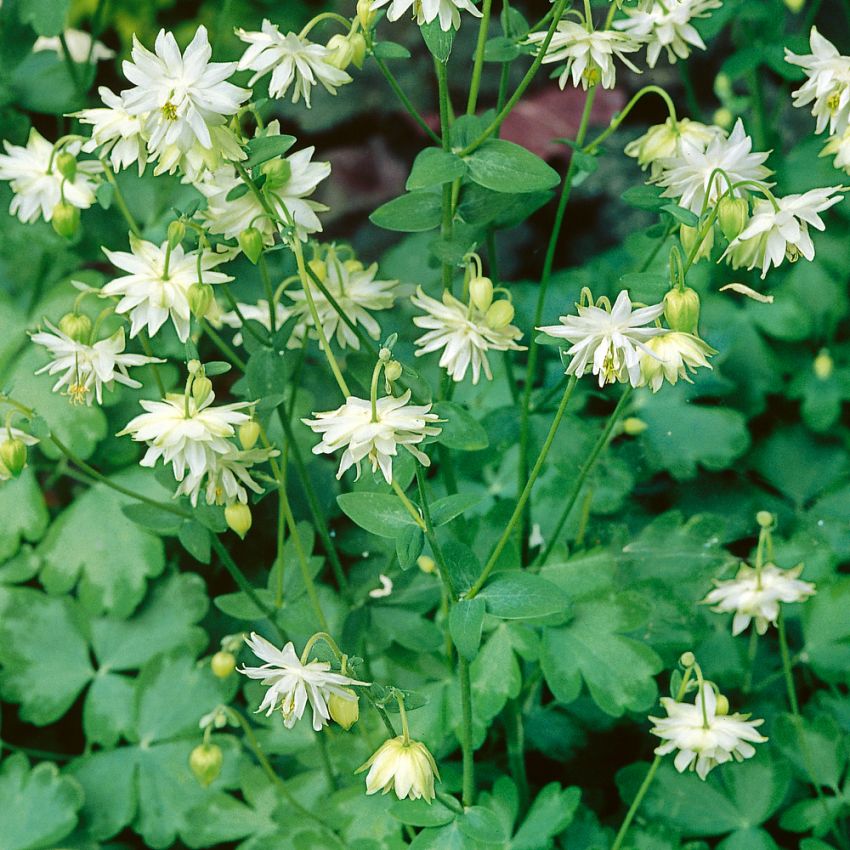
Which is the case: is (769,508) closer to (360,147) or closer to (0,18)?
(360,147)

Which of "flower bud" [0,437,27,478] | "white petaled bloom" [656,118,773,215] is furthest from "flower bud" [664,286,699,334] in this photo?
"flower bud" [0,437,27,478]

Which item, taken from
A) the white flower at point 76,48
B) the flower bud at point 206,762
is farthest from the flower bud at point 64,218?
the white flower at point 76,48

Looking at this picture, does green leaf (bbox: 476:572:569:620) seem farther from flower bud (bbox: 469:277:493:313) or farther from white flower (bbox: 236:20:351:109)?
white flower (bbox: 236:20:351:109)

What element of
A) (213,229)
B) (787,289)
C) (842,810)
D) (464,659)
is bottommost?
(842,810)

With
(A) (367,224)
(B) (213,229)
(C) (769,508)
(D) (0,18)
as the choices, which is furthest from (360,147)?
(B) (213,229)

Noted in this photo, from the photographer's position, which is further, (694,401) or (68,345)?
(694,401)

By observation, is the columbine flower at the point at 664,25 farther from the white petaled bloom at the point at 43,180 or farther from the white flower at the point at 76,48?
the white flower at the point at 76,48
